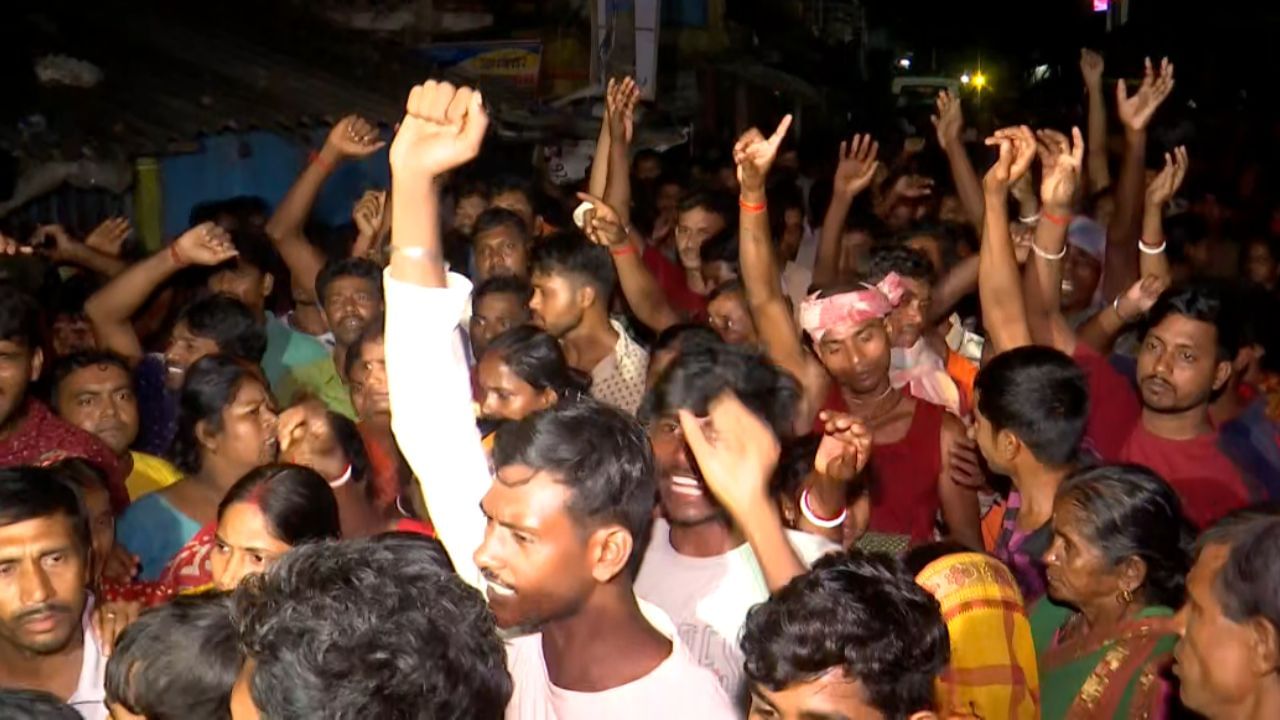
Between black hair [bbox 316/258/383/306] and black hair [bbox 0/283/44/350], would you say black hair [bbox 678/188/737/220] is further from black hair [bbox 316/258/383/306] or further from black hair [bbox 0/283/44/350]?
black hair [bbox 0/283/44/350]

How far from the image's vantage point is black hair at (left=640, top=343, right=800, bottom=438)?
3.26 meters

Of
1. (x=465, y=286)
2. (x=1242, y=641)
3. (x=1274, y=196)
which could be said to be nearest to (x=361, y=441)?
(x=465, y=286)

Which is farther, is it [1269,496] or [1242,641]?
[1269,496]

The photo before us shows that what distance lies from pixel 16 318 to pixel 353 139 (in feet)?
8.00

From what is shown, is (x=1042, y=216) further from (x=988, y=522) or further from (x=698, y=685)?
(x=698, y=685)

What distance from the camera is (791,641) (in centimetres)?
233

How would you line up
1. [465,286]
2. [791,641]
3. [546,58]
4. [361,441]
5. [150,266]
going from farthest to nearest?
[546,58], [150,266], [361,441], [465,286], [791,641]

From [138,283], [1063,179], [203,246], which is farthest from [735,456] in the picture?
[138,283]

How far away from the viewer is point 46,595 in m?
3.16

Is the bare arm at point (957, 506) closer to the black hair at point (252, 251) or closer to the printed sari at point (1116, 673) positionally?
the printed sari at point (1116, 673)

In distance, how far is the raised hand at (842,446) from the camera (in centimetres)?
345

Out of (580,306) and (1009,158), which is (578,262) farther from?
(1009,158)

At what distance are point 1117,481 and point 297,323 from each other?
399 centimetres

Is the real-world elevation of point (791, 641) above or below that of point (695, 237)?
above
